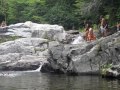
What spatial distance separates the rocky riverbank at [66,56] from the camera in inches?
1188

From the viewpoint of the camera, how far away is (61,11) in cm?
5994

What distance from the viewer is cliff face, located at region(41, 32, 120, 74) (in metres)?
30.2

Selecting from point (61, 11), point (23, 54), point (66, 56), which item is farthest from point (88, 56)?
point (61, 11)

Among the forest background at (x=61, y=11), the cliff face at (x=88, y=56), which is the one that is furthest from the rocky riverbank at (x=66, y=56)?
the forest background at (x=61, y=11)

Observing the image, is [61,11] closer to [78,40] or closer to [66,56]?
[78,40]

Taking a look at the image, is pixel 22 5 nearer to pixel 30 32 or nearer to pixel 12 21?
pixel 12 21

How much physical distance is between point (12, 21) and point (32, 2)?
195 inches

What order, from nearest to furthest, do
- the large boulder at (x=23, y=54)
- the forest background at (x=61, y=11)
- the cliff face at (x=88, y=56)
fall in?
the cliff face at (x=88, y=56) → the large boulder at (x=23, y=54) → the forest background at (x=61, y=11)

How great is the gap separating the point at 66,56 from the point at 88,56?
216 centimetres

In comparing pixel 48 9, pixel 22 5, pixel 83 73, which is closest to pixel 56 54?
pixel 83 73

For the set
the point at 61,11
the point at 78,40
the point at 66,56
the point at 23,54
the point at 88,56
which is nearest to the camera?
the point at 88,56

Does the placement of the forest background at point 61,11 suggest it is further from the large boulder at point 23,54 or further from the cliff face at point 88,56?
the cliff face at point 88,56

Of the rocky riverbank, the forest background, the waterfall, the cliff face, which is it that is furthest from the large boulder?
the forest background

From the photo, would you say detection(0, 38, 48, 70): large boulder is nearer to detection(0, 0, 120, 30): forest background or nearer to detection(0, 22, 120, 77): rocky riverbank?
detection(0, 22, 120, 77): rocky riverbank
